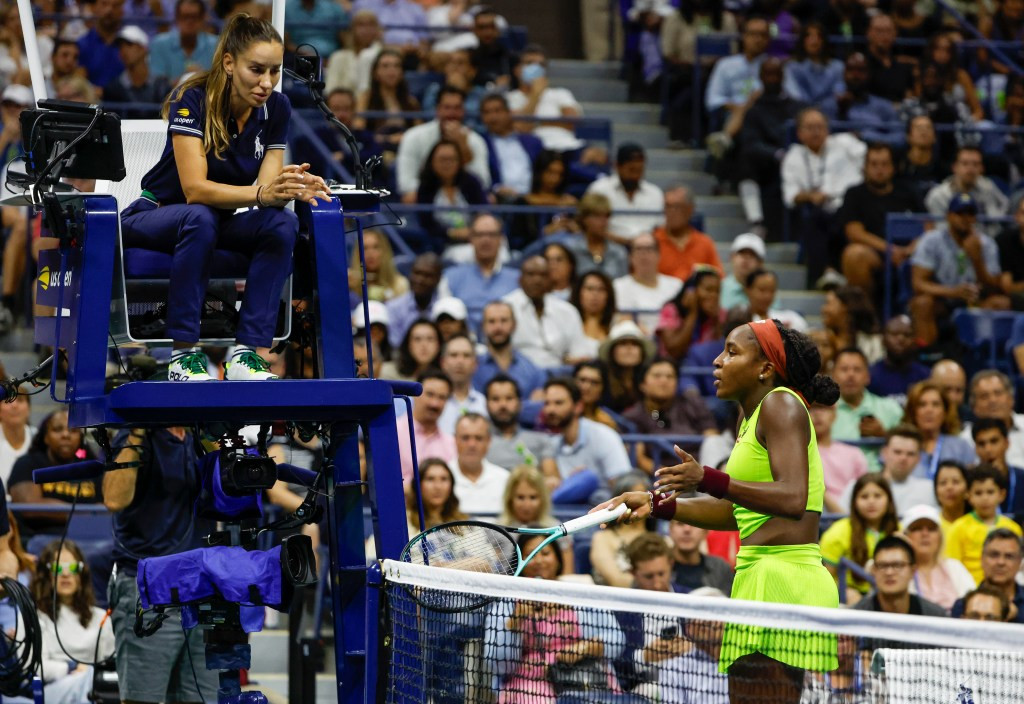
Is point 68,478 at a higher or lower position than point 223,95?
lower

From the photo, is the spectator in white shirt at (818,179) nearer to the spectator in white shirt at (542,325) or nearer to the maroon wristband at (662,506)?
the spectator in white shirt at (542,325)

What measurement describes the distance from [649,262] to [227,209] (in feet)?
22.5

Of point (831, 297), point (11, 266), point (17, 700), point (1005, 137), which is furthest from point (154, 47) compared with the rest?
point (1005, 137)

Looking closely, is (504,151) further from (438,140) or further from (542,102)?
(542,102)

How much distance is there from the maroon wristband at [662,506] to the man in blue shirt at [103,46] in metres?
9.56

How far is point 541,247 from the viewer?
1293 centimetres

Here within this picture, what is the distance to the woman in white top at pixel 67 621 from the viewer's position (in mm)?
8688

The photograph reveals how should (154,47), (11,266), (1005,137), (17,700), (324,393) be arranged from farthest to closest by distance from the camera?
1. (1005,137)
2. (154,47)
3. (11,266)
4. (17,700)
5. (324,393)

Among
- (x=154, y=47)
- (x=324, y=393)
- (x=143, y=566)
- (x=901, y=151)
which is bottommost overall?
(x=143, y=566)

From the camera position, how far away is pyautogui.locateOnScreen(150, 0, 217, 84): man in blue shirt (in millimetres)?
14016

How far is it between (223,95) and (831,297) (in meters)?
7.47

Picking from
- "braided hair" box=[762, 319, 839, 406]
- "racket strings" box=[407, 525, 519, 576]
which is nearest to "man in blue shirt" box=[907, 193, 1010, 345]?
"braided hair" box=[762, 319, 839, 406]

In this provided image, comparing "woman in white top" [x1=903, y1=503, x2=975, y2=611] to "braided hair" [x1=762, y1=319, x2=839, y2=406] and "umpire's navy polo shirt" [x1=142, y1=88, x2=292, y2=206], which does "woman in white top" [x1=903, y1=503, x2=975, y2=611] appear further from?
"umpire's navy polo shirt" [x1=142, y1=88, x2=292, y2=206]

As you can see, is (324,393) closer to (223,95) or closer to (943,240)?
(223,95)
